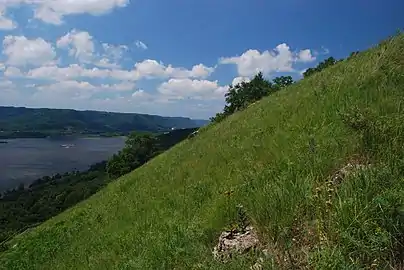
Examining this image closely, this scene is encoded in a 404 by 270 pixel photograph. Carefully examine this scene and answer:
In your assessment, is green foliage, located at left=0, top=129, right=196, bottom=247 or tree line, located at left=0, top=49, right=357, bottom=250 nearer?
tree line, located at left=0, top=49, right=357, bottom=250

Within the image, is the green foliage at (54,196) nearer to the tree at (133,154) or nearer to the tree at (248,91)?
the tree at (133,154)

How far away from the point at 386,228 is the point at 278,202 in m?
1.35

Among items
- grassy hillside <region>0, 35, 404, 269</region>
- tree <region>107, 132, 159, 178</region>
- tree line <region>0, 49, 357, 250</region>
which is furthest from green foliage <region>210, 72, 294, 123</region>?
grassy hillside <region>0, 35, 404, 269</region>

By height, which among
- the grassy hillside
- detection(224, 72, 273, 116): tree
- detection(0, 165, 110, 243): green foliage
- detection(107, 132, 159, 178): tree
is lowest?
detection(0, 165, 110, 243): green foliage

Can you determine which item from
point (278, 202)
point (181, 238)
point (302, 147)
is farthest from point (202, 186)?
point (278, 202)

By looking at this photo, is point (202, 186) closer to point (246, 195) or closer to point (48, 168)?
point (246, 195)

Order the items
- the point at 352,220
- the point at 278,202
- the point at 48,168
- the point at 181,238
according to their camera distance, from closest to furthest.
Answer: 1. the point at 352,220
2. the point at 278,202
3. the point at 181,238
4. the point at 48,168

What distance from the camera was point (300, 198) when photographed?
4812 millimetres

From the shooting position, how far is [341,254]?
3.64 metres

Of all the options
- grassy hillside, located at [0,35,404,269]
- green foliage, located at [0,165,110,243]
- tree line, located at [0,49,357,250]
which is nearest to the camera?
grassy hillside, located at [0,35,404,269]

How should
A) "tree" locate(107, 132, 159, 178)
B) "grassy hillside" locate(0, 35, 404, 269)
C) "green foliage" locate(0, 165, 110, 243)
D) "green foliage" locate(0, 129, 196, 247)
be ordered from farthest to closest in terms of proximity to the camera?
"green foliage" locate(0, 165, 110, 243) → "green foliage" locate(0, 129, 196, 247) → "tree" locate(107, 132, 159, 178) → "grassy hillside" locate(0, 35, 404, 269)

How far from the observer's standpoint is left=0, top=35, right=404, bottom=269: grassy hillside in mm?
3889

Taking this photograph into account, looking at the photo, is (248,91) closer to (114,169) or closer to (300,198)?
(114,169)

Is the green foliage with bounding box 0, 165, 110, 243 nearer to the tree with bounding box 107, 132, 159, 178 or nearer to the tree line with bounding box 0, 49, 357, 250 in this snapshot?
the tree line with bounding box 0, 49, 357, 250
